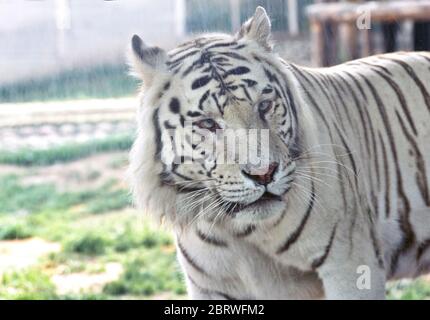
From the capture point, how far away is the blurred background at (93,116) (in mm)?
3109

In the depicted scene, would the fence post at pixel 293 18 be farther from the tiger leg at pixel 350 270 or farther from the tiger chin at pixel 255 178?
the tiger leg at pixel 350 270

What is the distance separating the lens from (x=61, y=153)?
198 inches

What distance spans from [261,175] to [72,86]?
11.5ft

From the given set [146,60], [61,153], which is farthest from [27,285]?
[61,153]

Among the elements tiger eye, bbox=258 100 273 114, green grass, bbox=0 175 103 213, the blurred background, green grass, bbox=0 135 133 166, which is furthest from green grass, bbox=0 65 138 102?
tiger eye, bbox=258 100 273 114

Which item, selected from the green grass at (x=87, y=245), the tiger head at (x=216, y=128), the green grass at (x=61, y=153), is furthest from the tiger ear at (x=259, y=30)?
the green grass at (x=61, y=153)

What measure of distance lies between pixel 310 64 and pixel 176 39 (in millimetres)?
1507

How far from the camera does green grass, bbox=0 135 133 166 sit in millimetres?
4984

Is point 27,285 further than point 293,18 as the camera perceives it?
No

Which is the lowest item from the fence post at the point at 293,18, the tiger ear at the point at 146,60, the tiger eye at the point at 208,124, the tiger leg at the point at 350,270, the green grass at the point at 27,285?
the green grass at the point at 27,285

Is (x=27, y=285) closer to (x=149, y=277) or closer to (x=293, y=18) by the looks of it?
(x=149, y=277)

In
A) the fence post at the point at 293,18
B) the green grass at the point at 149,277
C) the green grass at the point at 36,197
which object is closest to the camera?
the green grass at the point at 149,277

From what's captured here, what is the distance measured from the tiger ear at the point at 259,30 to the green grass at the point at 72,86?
2513 mm

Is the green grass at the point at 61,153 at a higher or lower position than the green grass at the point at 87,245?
lower
